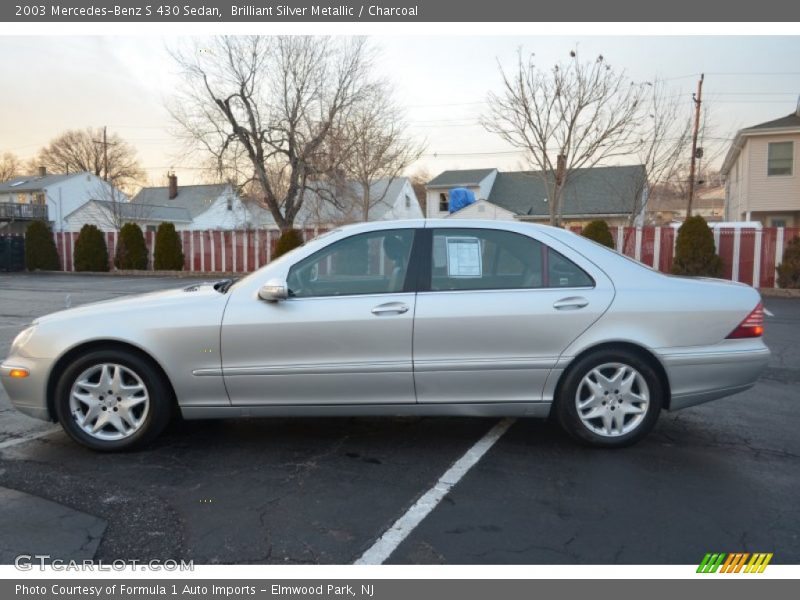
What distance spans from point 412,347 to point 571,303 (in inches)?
43.1

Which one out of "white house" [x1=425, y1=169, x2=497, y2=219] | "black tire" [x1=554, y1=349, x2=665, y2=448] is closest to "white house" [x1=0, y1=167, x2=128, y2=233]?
"white house" [x1=425, y1=169, x2=497, y2=219]

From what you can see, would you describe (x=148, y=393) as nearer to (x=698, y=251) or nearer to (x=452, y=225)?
(x=452, y=225)

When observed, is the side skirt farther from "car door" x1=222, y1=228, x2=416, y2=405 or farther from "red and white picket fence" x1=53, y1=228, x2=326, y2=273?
"red and white picket fence" x1=53, y1=228, x2=326, y2=273

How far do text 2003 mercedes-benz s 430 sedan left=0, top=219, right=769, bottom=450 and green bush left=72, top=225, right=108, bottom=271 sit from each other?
86.3 feet

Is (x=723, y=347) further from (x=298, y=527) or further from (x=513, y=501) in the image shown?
(x=298, y=527)

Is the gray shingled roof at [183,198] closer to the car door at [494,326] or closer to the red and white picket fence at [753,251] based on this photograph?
the red and white picket fence at [753,251]

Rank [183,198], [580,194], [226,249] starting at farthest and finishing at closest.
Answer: [183,198] → [580,194] → [226,249]

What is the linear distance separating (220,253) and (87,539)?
2439 cm

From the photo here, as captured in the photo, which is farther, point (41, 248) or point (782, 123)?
point (41, 248)

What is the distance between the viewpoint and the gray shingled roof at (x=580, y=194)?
110ft

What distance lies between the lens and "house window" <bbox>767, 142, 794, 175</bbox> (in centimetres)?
2456

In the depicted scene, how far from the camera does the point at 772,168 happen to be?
2503 centimetres

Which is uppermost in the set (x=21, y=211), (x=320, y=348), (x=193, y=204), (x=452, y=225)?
(x=193, y=204)

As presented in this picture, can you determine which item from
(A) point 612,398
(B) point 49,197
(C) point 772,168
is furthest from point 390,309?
(B) point 49,197
